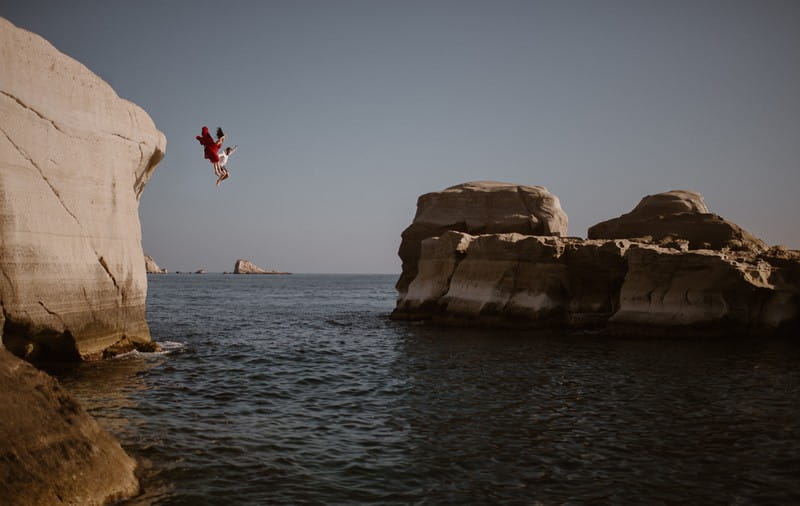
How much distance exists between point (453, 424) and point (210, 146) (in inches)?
464

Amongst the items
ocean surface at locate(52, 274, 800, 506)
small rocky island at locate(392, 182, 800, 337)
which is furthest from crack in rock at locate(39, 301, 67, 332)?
small rocky island at locate(392, 182, 800, 337)

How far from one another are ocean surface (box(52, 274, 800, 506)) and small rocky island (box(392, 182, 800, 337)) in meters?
4.38

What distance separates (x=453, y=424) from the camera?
37.6ft

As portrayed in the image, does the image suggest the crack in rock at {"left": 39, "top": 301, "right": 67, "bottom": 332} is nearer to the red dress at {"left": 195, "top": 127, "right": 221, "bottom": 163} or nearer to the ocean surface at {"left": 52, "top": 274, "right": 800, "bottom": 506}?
the ocean surface at {"left": 52, "top": 274, "right": 800, "bottom": 506}

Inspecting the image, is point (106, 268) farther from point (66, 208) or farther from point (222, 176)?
point (222, 176)

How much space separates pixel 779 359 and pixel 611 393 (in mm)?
9658

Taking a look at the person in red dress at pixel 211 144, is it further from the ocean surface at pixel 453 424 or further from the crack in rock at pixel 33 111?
the ocean surface at pixel 453 424

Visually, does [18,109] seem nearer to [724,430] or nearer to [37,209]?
[37,209]

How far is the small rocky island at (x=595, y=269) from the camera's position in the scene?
2536 centimetres

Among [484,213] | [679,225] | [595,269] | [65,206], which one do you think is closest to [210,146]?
[65,206]

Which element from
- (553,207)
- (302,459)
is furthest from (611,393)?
(553,207)

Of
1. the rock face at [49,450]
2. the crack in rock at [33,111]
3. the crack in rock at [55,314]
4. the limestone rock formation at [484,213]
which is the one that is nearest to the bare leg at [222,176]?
the crack in rock at [33,111]

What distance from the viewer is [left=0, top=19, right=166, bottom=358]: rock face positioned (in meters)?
13.8

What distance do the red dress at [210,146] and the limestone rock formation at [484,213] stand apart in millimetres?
23616
